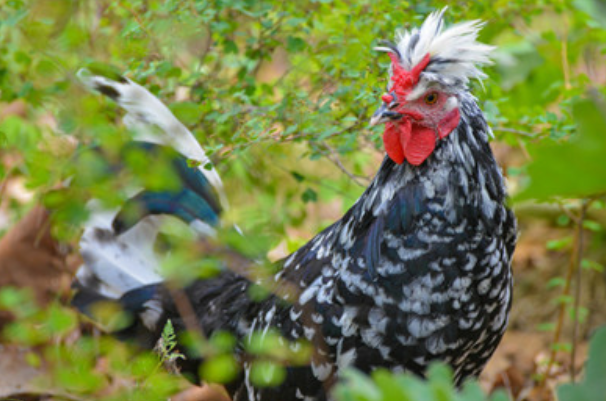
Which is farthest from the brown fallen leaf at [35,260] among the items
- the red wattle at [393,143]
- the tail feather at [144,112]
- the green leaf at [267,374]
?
the red wattle at [393,143]

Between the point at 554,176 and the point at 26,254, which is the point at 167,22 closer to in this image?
the point at 26,254

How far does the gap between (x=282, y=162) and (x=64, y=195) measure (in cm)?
270

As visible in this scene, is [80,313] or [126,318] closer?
[126,318]

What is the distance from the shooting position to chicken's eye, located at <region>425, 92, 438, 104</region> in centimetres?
279

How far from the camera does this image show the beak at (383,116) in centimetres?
269

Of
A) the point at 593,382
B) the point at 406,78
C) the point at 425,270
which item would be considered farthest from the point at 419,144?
the point at 593,382

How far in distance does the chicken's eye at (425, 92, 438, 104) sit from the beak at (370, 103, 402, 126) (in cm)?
12

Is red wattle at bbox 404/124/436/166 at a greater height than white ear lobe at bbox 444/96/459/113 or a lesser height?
lesser

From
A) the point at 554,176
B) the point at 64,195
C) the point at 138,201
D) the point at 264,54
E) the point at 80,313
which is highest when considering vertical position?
the point at 554,176

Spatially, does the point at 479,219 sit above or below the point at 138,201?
above

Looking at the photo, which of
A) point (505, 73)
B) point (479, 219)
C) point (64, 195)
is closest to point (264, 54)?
point (479, 219)

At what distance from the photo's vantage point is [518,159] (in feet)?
22.6

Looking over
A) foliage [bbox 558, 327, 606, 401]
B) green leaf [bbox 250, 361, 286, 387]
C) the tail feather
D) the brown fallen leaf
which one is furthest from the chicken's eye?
the brown fallen leaf

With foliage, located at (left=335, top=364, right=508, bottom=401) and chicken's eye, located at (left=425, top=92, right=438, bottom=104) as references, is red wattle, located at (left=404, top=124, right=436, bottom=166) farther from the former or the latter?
foliage, located at (left=335, top=364, right=508, bottom=401)
